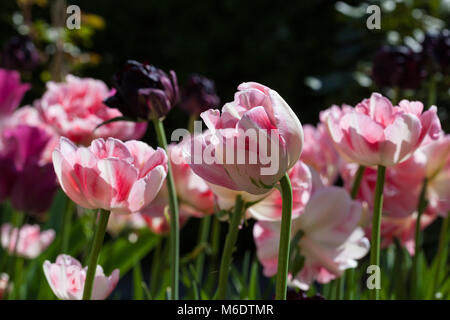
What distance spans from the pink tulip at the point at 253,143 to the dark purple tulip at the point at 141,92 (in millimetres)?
156

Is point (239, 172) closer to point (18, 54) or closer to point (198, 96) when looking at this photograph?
point (198, 96)

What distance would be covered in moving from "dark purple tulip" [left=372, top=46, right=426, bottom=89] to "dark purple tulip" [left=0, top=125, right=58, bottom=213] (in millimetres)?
453

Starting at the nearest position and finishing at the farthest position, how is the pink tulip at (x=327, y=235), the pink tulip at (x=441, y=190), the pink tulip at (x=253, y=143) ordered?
the pink tulip at (x=253, y=143) < the pink tulip at (x=327, y=235) < the pink tulip at (x=441, y=190)

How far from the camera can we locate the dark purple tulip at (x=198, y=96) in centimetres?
87

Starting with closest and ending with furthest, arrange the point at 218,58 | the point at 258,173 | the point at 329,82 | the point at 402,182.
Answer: the point at 258,173 < the point at 402,182 < the point at 329,82 < the point at 218,58

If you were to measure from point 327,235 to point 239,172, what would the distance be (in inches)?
10.4

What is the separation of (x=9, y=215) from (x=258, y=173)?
1.08 metres

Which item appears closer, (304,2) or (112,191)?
(112,191)

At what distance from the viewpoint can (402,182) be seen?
2.41 ft

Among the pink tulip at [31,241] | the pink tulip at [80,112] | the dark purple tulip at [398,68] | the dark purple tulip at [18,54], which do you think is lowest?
the pink tulip at [31,241]

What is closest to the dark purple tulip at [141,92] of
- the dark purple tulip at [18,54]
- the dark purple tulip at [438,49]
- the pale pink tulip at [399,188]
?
the pale pink tulip at [399,188]

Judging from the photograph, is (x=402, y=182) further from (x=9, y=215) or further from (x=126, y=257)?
(x=9, y=215)

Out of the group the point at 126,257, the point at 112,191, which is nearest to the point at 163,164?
the point at 112,191

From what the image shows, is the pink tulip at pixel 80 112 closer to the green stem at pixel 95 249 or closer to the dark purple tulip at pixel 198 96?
the dark purple tulip at pixel 198 96
